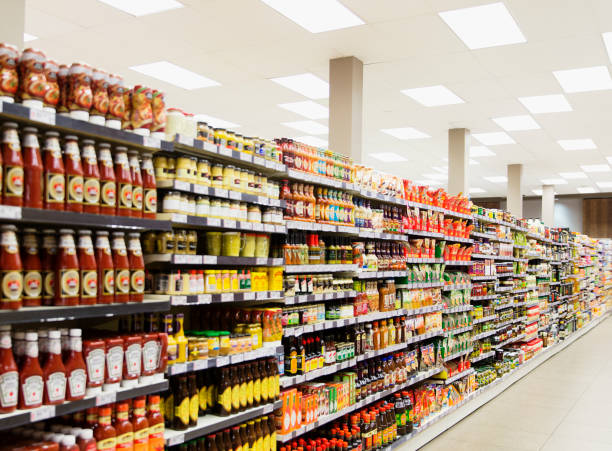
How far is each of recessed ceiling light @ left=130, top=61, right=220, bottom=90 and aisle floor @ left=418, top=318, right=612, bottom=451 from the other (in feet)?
17.5

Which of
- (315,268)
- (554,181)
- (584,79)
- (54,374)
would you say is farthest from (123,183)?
(554,181)

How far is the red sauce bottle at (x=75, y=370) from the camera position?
236 centimetres

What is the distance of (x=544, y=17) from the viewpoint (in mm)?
5465

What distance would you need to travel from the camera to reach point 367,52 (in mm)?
6496

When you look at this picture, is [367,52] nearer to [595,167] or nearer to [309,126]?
[309,126]

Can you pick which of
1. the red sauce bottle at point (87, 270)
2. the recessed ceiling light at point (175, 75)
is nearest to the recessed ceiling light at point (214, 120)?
the recessed ceiling light at point (175, 75)

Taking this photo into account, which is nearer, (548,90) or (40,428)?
→ (40,428)

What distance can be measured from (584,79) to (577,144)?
4661 mm

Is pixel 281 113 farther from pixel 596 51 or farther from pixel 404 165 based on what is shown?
pixel 404 165

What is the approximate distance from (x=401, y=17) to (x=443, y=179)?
1207 cm

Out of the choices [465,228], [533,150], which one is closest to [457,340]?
[465,228]

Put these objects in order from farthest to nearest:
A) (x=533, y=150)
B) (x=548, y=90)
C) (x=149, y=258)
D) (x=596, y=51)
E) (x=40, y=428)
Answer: (x=533, y=150)
(x=548, y=90)
(x=596, y=51)
(x=149, y=258)
(x=40, y=428)

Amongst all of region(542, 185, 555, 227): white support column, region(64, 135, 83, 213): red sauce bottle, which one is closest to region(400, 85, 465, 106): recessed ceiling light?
region(64, 135, 83, 213): red sauce bottle

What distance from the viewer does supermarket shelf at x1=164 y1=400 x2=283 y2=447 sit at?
291 centimetres
